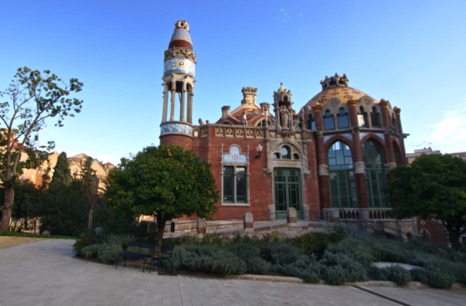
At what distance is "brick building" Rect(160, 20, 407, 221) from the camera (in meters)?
22.0

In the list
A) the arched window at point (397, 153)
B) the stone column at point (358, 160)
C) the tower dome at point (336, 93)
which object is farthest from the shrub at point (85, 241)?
the arched window at point (397, 153)

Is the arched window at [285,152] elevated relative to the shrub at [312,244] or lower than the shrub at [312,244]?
elevated

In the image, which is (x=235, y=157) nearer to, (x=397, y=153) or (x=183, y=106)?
(x=183, y=106)

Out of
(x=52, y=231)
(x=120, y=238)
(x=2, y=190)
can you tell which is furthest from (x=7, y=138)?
(x=120, y=238)

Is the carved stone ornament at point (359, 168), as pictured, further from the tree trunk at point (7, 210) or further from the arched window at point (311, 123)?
the tree trunk at point (7, 210)

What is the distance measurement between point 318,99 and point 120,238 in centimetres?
2065

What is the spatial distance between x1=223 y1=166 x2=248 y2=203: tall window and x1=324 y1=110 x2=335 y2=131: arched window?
8.17 m

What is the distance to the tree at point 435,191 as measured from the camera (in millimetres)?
14570

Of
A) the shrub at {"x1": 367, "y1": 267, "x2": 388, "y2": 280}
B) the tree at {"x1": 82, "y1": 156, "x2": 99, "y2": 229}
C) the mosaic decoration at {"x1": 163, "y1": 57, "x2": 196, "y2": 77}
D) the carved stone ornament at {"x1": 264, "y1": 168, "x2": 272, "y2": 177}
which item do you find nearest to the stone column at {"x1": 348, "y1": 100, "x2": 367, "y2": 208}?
the carved stone ornament at {"x1": 264, "y1": 168, "x2": 272, "y2": 177}

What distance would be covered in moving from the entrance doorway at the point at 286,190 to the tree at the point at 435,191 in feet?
24.2

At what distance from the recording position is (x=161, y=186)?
1233cm

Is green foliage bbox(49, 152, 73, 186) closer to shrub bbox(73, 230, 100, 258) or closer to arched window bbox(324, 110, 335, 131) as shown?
shrub bbox(73, 230, 100, 258)

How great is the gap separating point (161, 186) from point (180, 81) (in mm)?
12997

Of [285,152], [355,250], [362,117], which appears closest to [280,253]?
[355,250]
